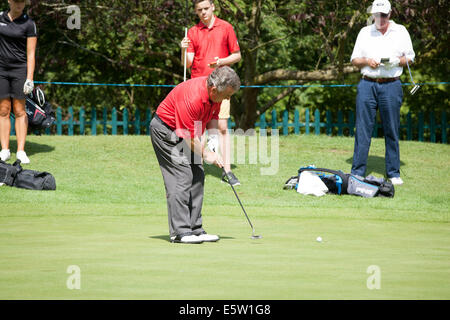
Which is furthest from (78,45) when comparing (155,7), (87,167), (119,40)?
(87,167)

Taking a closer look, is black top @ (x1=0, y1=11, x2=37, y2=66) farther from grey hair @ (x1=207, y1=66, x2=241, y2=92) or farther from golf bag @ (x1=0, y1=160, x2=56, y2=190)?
grey hair @ (x1=207, y1=66, x2=241, y2=92)

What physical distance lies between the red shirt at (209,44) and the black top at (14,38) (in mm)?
2307

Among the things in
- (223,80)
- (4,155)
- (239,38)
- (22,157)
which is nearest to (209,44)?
(22,157)

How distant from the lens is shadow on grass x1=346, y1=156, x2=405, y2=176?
11156 millimetres

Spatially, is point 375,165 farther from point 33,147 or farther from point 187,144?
point 187,144

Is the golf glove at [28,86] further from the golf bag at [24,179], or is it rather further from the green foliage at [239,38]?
the green foliage at [239,38]

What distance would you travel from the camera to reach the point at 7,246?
5.61 m

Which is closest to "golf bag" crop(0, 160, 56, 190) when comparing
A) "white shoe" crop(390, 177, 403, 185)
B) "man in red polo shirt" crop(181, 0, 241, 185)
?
"man in red polo shirt" crop(181, 0, 241, 185)

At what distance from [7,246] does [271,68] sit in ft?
53.7

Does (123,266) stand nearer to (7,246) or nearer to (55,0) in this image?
(7,246)

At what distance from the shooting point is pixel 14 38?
1038cm

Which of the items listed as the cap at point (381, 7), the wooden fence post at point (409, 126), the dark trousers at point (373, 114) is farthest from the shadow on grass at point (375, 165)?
the wooden fence post at point (409, 126)

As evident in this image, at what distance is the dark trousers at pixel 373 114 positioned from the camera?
1017 cm

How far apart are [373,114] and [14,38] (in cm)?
506
